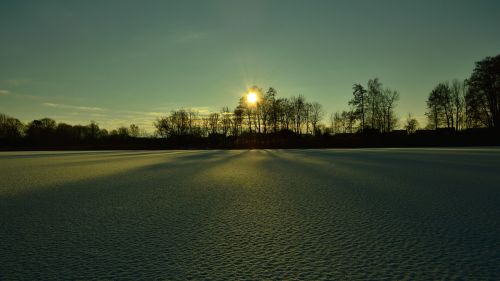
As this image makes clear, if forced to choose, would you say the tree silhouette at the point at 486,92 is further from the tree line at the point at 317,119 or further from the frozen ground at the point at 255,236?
the frozen ground at the point at 255,236

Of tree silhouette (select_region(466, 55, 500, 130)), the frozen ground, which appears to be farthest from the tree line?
the frozen ground

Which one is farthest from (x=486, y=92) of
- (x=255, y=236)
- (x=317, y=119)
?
(x=255, y=236)

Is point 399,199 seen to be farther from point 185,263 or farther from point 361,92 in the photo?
point 361,92

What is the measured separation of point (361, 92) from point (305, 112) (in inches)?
589

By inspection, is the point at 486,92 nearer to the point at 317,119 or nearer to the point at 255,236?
the point at 317,119

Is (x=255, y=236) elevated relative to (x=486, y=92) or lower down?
lower down

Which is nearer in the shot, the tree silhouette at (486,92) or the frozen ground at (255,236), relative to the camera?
the frozen ground at (255,236)

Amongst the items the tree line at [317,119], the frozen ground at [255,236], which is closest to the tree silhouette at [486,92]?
the tree line at [317,119]

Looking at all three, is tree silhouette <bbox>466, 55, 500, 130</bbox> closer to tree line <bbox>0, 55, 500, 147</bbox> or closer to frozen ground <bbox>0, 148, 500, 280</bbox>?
tree line <bbox>0, 55, 500, 147</bbox>

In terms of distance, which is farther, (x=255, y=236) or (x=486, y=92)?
(x=486, y=92)

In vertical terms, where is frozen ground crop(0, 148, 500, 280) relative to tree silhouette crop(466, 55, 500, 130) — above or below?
below

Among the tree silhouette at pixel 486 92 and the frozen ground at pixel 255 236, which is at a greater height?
the tree silhouette at pixel 486 92

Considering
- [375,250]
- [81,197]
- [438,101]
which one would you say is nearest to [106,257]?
[375,250]

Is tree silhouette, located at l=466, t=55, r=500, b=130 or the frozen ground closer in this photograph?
the frozen ground
